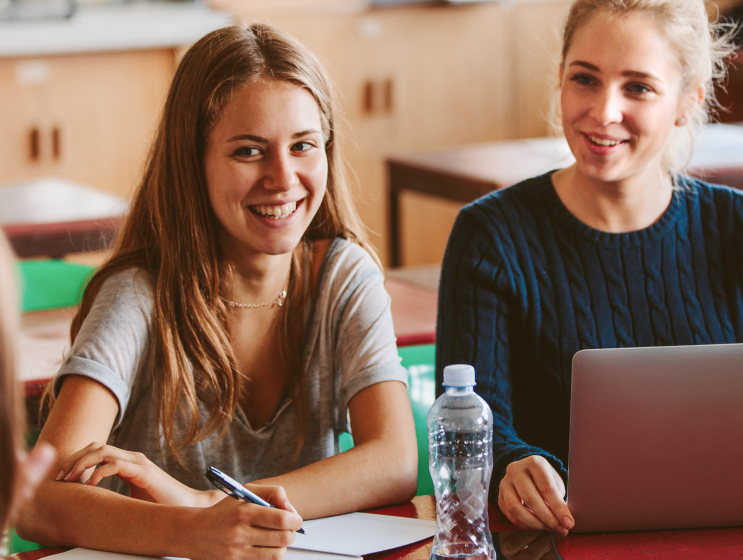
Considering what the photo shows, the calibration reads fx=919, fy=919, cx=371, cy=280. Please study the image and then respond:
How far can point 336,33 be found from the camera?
14.9ft

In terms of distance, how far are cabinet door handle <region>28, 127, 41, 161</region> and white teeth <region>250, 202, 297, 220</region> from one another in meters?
3.23

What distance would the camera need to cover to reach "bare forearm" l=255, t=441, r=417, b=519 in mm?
1053

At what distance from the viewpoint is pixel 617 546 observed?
3.05 feet

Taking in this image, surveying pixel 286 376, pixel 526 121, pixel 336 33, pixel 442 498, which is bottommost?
pixel 442 498

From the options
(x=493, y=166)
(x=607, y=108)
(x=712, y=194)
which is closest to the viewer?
(x=607, y=108)

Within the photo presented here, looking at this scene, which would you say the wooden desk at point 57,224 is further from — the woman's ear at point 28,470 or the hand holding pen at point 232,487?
the woman's ear at point 28,470

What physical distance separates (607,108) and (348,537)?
73 centimetres

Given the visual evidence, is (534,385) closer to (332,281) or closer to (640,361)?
(332,281)

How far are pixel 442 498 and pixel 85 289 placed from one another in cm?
59

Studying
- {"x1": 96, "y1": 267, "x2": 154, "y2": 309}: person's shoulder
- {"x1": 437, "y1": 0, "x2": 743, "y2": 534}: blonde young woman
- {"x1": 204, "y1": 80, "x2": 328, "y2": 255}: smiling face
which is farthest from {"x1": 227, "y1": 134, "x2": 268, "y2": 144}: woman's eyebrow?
{"x1": 437, "y1": 0, "x2": 743, "y2": 534}: blonde young woman

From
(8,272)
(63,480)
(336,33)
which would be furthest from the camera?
(336,33)

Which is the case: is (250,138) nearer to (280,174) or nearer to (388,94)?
(280,174)

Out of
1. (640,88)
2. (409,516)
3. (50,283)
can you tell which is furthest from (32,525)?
(50,283)

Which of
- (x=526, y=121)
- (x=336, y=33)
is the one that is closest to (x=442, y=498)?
(x=336, y=33)
